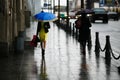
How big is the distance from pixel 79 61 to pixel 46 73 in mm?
3775

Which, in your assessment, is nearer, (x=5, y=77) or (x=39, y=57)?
(x=5, y=77)

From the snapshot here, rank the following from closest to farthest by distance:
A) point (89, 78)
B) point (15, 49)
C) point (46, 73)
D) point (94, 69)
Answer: point (89, 78) → point (46, 73) → point (94, 69) → point (15, 49)

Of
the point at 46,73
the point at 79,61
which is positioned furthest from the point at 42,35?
the point at 46,73

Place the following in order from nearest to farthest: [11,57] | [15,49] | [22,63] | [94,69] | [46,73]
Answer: [46,73]
[94,69]
[22,63]
[11,57]
[15,49]

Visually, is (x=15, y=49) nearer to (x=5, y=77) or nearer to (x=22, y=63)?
(x=22, y=63)

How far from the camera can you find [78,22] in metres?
22.3

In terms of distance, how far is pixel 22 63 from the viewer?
56.9ft

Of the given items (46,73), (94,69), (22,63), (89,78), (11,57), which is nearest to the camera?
(89,78)

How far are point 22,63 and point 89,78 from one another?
428cm

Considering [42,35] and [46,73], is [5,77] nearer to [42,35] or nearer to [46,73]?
[46,73]

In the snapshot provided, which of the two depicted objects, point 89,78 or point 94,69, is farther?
point 94,69

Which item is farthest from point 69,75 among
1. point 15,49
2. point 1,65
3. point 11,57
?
point 15,49

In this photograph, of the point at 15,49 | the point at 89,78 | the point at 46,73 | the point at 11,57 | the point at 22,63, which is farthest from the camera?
→ the point at 15,49

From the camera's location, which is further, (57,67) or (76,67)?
(76,67)
